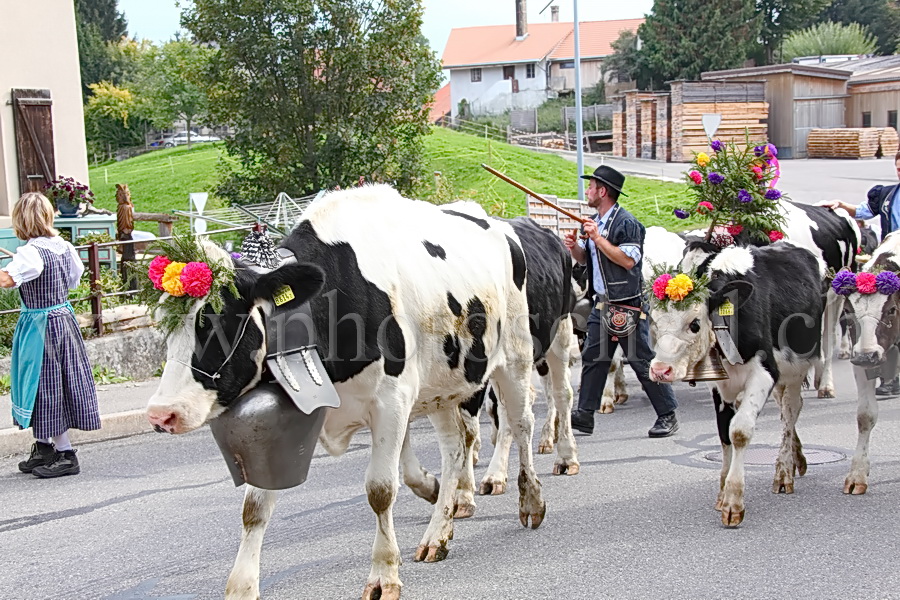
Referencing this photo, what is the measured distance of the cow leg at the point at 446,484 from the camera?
5852 mm

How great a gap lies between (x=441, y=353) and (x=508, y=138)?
1832 inches

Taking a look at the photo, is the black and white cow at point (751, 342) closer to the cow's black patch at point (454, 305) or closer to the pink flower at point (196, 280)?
the cow's black patch at point (454, 305)

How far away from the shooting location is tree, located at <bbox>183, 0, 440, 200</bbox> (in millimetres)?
17547

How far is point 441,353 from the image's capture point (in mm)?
5809

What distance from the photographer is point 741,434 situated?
6.43m

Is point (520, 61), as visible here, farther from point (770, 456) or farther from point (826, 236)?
point (770, 456)

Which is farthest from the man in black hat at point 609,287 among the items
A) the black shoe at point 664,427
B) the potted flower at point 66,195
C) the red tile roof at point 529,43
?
the red tile roof at point 529,43

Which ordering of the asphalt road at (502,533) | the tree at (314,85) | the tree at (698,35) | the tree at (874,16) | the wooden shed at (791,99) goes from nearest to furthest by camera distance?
the asphalt road at (502,533), the tree at (314,85), the wooden shed at (791,99), the tree at (698,35), the tree at (874,16)

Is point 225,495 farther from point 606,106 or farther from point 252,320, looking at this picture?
point 606,106

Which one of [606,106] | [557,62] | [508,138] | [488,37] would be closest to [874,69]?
[606,106]

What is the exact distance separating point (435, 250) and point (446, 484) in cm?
137

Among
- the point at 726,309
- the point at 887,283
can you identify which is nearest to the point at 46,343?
the point at 726,309

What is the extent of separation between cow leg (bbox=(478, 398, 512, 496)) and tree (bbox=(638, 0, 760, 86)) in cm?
5059

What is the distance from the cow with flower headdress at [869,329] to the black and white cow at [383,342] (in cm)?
220
